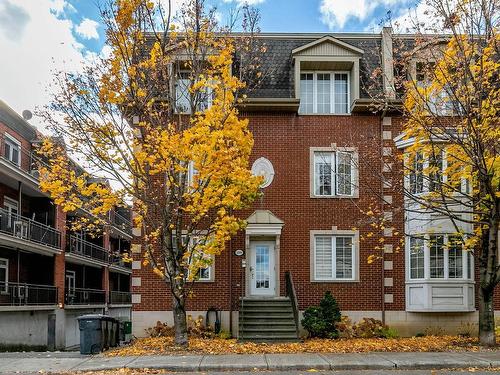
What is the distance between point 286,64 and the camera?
2067cm

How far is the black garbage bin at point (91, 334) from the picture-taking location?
15141 mm

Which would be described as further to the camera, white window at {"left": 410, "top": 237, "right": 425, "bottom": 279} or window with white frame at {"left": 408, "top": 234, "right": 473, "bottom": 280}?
white window at {"left": 410, "top": 237, "right": 425, "bottom": 279}

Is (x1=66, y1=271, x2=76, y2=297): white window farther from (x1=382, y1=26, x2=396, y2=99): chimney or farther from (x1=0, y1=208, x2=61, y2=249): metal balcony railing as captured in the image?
(x1=382, y1=26, x2=396, y2=99): chimney

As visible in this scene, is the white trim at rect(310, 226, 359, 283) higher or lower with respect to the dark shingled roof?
lower

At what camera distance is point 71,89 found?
15.1 meters

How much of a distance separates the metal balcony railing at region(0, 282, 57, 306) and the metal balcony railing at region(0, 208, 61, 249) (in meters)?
2.10

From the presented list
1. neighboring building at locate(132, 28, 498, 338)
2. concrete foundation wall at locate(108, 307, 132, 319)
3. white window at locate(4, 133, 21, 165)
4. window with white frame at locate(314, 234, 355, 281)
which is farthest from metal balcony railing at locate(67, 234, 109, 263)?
window with white frame at locate(314, 234, 355, 281)

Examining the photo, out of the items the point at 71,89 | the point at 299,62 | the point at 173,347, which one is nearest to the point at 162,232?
the point at 173,347

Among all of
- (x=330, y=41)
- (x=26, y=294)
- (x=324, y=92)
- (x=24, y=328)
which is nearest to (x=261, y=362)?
(x=324, y=92)

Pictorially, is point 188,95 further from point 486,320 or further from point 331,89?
point 486,320

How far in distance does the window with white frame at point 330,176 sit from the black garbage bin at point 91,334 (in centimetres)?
846

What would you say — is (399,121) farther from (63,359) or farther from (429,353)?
(63,359)

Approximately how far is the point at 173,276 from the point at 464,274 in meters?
9.76

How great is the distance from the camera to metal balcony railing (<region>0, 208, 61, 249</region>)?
80.3ft
